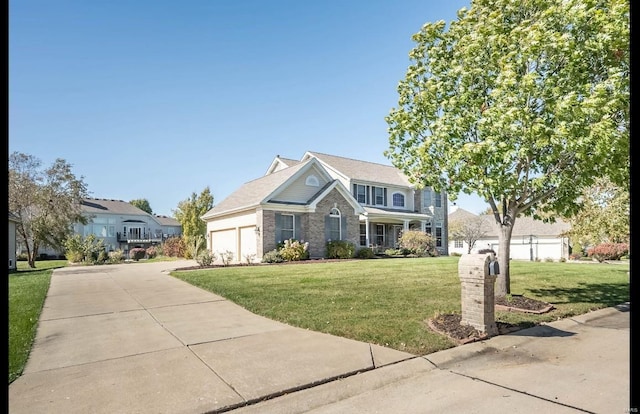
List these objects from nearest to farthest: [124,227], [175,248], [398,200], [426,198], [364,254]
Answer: [364,254] → [398,200] → [175,248] → [426,198] → [124,227]

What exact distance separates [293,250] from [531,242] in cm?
2327

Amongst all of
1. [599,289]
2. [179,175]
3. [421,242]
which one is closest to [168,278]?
[179,175]

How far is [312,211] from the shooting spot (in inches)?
816

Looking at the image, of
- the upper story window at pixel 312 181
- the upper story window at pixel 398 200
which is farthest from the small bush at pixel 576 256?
the upper story window at pixel 312 181

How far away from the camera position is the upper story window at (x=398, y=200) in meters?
28.7

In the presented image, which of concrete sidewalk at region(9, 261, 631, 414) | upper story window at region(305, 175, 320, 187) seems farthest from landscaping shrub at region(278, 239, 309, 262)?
concrete sidewalk at region(9, 261, 631, 414)

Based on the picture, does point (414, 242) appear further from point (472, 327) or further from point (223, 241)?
point (472, 327)

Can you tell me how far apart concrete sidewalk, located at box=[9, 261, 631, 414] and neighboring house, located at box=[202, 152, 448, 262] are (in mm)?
12350

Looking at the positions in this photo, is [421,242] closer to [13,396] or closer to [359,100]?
[359,100]

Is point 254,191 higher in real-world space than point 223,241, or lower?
higher

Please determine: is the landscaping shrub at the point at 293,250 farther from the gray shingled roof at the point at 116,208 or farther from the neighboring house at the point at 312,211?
the gray shingled roof at the point at 116,208

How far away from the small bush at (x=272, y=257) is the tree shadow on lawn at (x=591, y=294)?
36.6 ft

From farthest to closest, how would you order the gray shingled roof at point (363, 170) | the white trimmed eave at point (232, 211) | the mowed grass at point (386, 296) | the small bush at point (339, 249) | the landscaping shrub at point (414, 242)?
1. the gray shingled roof at point (363, 170)
2. the landscaping shrub at point (414, 242)
3. the small bush at point (339, 249)
4. the white trimmed eave at point (232, 211)
5. the mowed grass at point (386, 296)

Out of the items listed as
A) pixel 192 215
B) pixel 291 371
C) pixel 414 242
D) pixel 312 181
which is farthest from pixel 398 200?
pixel 291 371
